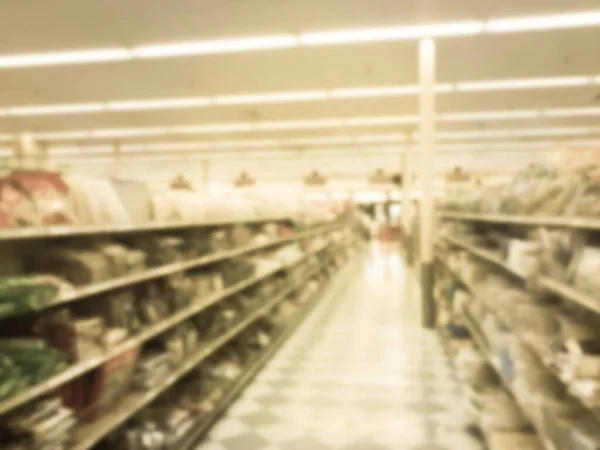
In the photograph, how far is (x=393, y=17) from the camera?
5297 millimetres

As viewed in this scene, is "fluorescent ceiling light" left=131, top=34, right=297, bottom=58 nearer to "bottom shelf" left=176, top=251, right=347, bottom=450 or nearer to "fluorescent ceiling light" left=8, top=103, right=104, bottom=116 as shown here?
"fluorescent ceiling light" left=8, top=103, right=104, bottom=116

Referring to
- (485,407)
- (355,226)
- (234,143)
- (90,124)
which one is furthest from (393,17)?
(355,226)

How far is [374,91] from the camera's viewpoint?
827 centimetres

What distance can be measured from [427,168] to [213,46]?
308 centimetres

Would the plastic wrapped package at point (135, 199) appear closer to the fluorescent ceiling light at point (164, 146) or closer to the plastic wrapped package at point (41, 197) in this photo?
the plastic wrapped package at point (41, 197)

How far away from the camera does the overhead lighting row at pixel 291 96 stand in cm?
784

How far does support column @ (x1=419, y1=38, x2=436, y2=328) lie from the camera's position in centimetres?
466

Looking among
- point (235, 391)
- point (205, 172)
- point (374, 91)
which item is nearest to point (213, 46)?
point (374, 91)

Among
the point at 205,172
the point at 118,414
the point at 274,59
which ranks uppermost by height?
the point at 274,59

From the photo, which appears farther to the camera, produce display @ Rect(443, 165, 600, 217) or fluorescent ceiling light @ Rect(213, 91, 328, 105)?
fluorescent ceiling light @ Rect(213, 91, 328, 105)

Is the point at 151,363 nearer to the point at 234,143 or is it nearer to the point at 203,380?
the point at 203,380

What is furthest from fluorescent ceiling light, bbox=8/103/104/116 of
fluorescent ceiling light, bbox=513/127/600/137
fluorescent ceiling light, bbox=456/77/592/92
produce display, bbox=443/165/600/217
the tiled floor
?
fluorescent ceiling light, bbox=513/127/600/137

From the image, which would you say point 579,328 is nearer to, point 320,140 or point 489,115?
point 489,115

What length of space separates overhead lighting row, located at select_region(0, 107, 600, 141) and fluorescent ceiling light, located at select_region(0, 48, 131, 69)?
457cm
